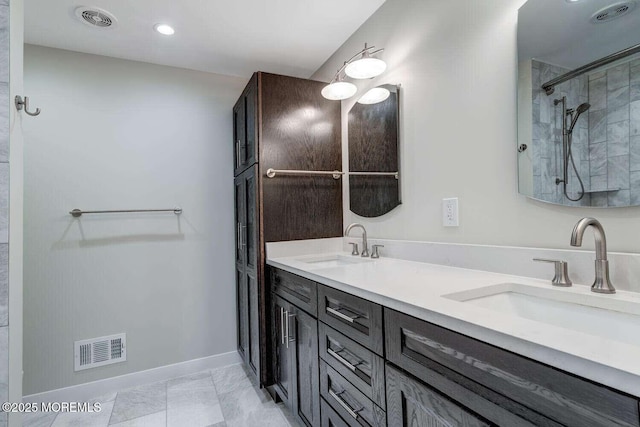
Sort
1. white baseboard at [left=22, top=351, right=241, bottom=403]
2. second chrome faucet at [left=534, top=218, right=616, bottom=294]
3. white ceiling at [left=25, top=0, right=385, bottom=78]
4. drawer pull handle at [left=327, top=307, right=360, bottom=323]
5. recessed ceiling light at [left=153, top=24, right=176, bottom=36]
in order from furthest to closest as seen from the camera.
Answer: white baseboard at [left=22, top=351, right=241, bottom=403] < recessed ceiling light at [left=153, top=24, right=176, bottom=36] < white ceiling at [left=25, top=0, right=385, bottom=78] < drawer pull handle at [left=327, top=307, right=360, bottom=323] < second chrome faucet at [left=534, top=218, right=616, bottom=294]

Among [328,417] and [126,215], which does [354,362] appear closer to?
[328,417]

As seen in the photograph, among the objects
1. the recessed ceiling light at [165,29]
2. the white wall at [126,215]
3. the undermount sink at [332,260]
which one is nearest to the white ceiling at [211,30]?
the recessed ceiling light at [165,29]

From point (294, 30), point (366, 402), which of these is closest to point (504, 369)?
point (366, 402)

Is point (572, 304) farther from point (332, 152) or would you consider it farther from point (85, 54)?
point (85, 54)

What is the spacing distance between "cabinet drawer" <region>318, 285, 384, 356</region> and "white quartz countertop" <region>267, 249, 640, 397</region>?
0.03 meters

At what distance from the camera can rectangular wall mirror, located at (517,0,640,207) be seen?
2.83ft

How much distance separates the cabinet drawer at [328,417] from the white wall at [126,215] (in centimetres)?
137

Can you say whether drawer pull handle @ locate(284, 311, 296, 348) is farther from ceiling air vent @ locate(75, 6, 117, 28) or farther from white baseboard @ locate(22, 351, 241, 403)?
ceiling air vent @ locate(75, 6, 117, 28)

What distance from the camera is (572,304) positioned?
0.87 m

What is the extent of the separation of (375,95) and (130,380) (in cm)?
247

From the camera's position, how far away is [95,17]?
1.77 m

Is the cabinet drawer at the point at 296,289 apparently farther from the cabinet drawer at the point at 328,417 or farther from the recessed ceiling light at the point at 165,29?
the recessed ceiling light at the point at 165,29

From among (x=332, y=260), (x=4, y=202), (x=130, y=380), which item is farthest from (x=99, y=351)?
(x=332, y=260)

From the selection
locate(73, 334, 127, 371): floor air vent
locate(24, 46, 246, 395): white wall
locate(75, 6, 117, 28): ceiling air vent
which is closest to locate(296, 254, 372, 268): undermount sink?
locate(24, 46, 246, 395): white wall
